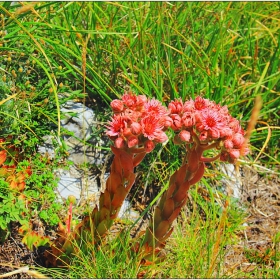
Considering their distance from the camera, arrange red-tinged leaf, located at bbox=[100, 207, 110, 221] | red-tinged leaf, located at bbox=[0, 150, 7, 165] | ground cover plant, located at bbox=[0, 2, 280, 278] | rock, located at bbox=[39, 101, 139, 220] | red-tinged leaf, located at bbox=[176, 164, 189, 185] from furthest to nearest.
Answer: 1. rock, located at bbox=[39, 101, 139, 220]
2. red-tinged leaf, located at bbox=[0, 150, 7, 165]
3. ground cover plant, located at bbox=[0, 2, 280, 278]
4. red-tinged leaf, located at bbox=[100, 207, 110, 221]
5. red-tinged leaf, located at bbox=[176, 164, 189, 185]

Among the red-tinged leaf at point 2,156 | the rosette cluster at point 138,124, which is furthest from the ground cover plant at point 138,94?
the rosette cluster at point 138,124

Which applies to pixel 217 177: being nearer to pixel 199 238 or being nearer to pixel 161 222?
pixel 199 238

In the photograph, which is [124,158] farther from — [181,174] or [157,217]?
[157,217]

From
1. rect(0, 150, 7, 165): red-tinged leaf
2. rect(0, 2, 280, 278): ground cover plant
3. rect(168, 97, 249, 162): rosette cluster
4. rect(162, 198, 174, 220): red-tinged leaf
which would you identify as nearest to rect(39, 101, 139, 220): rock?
rect(0, 2, 280, 278): ground cover plant

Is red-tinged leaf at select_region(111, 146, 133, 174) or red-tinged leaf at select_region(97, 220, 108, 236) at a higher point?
red-tinged leaf at select_region(111, 146, 133, 174)

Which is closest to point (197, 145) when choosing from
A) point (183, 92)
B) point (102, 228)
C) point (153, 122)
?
point (153, 122)

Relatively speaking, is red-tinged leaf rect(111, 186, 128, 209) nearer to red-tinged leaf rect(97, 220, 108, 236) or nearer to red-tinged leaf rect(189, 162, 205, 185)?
red-tinged leaf rect(97, 220, 108, 236)
